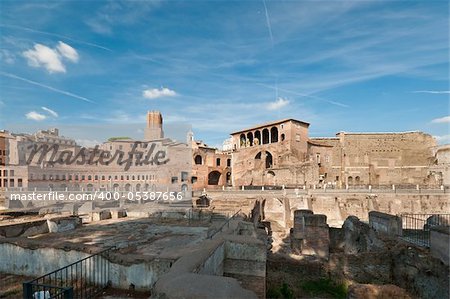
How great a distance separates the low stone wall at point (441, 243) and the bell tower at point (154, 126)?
69.9m

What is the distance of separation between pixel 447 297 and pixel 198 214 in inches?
474

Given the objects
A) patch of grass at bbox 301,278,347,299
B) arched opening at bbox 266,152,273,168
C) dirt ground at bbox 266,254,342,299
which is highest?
arched opening at bbox 266,152,273,168

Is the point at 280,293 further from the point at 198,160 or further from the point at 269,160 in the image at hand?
the point at 198,160

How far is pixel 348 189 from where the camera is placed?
98.9ft

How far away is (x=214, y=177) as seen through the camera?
169 feet

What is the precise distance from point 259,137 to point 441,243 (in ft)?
Answer: 139

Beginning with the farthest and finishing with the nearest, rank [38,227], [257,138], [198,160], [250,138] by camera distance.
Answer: [250,138] → [198,160] → [257,138] → [38,227]

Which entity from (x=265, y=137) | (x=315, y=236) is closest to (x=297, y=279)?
(x=315, y=236)

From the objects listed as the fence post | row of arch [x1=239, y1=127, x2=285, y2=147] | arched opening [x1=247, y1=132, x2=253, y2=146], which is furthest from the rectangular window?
the fence post

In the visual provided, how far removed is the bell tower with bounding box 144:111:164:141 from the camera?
241ft

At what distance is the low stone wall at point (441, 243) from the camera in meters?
7.29

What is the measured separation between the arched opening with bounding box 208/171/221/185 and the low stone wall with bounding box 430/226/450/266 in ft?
143

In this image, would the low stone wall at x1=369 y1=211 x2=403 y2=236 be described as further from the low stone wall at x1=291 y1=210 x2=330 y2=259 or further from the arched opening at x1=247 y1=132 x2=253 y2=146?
the arched opening at x1=247 y1=132 x2=253 y2=146

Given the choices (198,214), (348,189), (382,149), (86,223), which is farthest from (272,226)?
(382,149)
